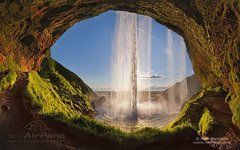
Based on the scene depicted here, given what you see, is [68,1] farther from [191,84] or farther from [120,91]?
[191,84]

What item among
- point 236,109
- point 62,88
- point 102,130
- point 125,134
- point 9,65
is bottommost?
point 125,134

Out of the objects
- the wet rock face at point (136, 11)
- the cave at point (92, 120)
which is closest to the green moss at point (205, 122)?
the cave at point (92, 120)

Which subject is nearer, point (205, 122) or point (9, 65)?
point (9, 65)

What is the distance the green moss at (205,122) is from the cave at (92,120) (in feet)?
0.12

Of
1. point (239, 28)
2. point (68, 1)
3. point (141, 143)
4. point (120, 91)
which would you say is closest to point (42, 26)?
point (68, 1)

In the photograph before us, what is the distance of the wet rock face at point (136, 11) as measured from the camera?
5.88 meters

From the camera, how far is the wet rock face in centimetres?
588

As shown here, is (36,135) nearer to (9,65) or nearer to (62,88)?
(9,65)

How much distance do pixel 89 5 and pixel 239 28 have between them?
4538 millimetres

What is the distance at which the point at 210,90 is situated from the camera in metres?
8.59

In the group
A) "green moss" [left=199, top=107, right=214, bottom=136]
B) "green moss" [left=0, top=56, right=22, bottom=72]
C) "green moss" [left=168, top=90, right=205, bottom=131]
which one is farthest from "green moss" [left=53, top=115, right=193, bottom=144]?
"green moss" [left=0, top=56, right=22, bottom=72]

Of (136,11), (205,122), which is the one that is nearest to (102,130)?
(205,122)

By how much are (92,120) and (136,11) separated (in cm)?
402

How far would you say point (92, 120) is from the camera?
313 inches
